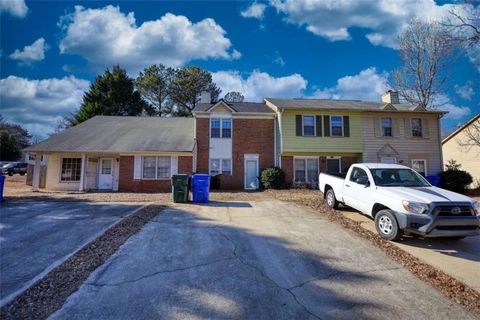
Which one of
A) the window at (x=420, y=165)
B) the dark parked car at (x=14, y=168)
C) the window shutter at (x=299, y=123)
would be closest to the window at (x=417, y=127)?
the window at (x=420, y=165)

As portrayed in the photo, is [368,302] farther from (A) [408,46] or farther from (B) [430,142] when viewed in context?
(A) [408,46]

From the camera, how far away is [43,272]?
476cm

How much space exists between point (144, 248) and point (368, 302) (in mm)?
4422

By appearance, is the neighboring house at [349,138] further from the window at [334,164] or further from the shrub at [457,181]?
the shrub at [457,181]

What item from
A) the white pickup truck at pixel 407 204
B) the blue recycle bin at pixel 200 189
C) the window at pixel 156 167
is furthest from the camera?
the window at pixel 156 167

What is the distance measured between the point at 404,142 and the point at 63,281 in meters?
21.9

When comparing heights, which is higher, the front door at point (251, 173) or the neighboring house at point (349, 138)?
the neighboring house at point (349, 138)

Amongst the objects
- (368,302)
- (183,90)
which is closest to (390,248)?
(368,302)

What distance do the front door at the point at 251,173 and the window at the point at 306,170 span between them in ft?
9.61

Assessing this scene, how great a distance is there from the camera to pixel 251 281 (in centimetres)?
454

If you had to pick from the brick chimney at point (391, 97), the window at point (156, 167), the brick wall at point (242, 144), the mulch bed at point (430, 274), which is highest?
the brick chimney at point (391, 97)

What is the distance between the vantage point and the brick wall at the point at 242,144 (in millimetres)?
19859

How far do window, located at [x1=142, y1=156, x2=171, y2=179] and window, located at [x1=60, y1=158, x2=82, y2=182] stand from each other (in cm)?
473

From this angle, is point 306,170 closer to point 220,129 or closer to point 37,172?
point 220,129
